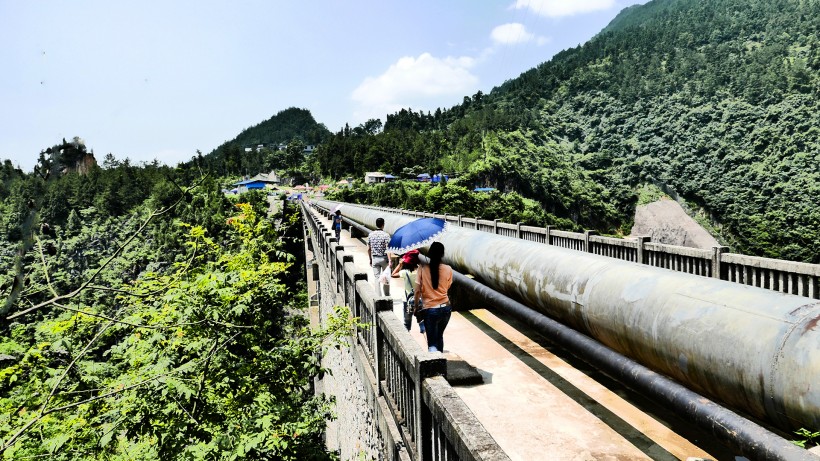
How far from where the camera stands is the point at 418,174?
135250 mm

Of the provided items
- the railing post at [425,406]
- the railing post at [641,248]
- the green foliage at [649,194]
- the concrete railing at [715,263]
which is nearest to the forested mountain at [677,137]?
the green foliage at [649,194]

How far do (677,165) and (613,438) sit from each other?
142987 millimetres

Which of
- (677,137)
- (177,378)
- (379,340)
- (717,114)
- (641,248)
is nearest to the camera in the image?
(379,340)

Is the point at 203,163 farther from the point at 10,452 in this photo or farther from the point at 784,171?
the point at 784,171

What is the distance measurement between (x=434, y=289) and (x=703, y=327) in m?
3.15

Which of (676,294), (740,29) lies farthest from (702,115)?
(676,294)

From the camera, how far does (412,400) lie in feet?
12.0

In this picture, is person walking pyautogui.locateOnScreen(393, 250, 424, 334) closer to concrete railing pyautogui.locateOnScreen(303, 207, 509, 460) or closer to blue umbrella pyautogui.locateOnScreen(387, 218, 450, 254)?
blue umbrella pyautogui.locateOnScreen(387, 218, 450, 254)

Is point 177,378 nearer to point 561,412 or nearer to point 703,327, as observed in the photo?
point 561,412

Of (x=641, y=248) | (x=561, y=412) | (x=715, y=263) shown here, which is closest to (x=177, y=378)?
(x=561, y=412)

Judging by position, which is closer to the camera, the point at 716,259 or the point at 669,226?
the point at 716,259

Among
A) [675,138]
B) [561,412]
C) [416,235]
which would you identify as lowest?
[561,412]

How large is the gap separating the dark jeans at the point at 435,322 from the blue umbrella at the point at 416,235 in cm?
103

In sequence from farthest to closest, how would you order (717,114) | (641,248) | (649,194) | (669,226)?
(717,114) < (649,194) < (669,226) < (641,248)
